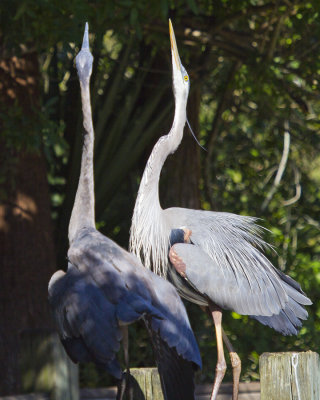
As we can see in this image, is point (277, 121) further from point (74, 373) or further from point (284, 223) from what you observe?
point (74, 373)

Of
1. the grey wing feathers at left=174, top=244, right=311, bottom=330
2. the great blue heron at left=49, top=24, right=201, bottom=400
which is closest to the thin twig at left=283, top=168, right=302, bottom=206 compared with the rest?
the grey wing feathers at left=174, top=244, right=311, bottom=330

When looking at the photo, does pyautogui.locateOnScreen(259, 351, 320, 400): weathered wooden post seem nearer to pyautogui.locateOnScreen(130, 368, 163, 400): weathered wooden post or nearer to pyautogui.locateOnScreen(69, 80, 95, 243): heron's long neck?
pyautogui.locateOnScreen(130, 368, 163, 400): weathered wooden post

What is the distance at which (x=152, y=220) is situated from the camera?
4621mm

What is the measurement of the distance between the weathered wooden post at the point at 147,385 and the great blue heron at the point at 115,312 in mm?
→ 145

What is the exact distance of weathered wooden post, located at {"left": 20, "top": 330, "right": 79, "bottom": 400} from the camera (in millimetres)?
3176

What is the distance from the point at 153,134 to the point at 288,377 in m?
4.23

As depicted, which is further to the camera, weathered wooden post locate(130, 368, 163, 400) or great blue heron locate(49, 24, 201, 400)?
weathered wooden post locate(130, 368, 163, 400)

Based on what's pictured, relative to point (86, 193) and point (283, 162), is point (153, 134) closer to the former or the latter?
point (283, 162)

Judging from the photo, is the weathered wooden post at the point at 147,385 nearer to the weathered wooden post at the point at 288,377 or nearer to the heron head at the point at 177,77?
the weathered wooden post at the point at 288,377

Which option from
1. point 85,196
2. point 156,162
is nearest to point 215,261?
point 156,162

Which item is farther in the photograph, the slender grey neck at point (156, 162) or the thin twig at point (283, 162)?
the thin twig at point (283, 162)

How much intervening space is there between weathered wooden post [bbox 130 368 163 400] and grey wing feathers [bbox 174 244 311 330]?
40.0 inches

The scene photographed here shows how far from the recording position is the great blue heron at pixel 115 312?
3018 millimetres

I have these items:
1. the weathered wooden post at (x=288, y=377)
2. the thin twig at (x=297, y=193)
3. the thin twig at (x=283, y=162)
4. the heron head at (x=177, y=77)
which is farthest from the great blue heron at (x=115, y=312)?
the thin twig at (x=297, y=193)
